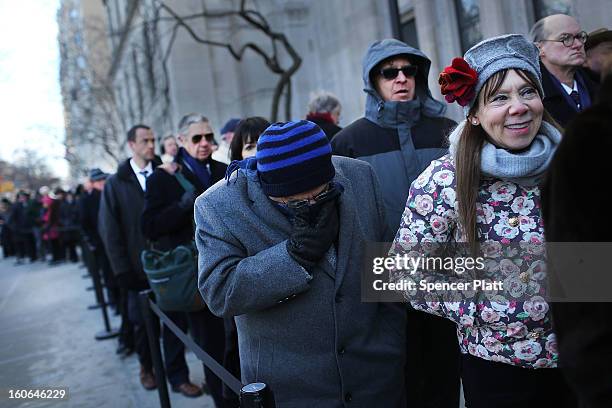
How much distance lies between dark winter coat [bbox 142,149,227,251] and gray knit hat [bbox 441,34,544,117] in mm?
2828

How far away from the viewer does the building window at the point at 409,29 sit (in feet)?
34.6

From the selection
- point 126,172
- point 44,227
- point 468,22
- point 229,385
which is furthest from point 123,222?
point 44,227

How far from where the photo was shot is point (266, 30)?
13.0 meters

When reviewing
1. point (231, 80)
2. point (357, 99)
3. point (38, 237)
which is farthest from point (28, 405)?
point (38, 237)

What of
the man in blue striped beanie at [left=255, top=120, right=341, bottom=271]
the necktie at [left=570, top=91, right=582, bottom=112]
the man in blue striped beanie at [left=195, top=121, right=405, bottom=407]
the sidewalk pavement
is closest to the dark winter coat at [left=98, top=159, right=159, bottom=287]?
the sidewalk pavement

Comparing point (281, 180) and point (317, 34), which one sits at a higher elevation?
point (317, 34)

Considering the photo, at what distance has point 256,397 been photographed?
2.21m

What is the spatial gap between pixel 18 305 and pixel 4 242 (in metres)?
16.7

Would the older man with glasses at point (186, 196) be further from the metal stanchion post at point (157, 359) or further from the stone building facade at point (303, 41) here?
the stone building facade at point (303, 41)

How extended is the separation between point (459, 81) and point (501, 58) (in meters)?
0.18

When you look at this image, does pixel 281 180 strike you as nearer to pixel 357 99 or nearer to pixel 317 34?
pixel 357 99

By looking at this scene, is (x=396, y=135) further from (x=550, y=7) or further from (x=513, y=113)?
(x=550, y=7)

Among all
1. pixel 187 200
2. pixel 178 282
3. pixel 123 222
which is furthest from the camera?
pixel 123 222

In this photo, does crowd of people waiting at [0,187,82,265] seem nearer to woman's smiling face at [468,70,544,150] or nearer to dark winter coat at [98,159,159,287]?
dark winter coat at [98,159,159,287]
